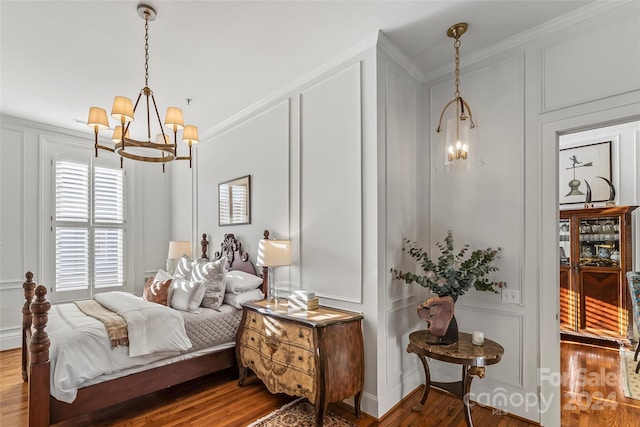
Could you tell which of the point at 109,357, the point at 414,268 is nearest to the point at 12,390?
the point at 109,357

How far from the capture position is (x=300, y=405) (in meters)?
2.69

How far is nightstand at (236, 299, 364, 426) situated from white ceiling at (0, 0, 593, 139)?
2.25 metres

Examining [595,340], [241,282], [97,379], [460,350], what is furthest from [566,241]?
[97,379]

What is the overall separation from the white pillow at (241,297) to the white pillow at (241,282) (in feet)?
0.14

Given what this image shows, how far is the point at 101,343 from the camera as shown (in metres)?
2.45

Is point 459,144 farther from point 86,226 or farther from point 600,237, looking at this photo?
point 86,226

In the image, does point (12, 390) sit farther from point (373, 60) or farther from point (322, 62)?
point (373, 60)

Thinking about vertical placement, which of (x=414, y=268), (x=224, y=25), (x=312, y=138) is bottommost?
(x=414, y=268)

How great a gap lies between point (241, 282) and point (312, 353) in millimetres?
1385

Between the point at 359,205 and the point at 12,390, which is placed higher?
the point at 359,205

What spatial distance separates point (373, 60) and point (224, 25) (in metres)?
1.20

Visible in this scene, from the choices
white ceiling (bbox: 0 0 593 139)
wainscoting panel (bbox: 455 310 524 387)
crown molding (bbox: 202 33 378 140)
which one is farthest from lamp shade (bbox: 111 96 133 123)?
wainscoting panel (bbox: 455 310 524 387)

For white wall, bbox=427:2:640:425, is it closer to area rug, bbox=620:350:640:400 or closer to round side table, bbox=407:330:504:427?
round side table, bbox=407:330:504:427

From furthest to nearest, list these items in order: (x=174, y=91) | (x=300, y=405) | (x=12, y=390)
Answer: (x=174, y=91) < (x=12, y=390) < (x=300, y=405)
